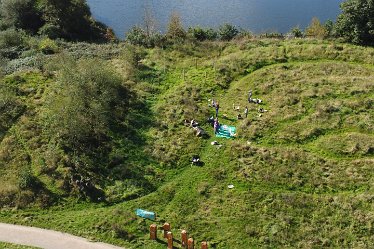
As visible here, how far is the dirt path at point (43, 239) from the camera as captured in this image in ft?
113

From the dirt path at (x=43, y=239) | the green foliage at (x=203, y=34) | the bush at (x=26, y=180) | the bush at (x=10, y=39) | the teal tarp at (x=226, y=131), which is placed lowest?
the dirt path at (x=43, y=239)

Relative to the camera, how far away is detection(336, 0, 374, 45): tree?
61.8 m

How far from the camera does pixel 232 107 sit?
52.1m

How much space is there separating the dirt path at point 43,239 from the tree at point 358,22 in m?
45.7

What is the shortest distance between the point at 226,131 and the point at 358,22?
2856 cm

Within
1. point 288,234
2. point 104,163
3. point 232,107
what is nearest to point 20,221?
point 104,163

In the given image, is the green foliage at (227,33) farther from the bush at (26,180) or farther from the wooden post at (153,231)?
the wooden post at (153,231)

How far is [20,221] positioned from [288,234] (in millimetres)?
20820

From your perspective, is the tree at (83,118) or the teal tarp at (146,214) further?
the tree at (83,118)

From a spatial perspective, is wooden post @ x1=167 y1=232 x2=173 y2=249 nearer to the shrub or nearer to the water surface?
the shrub

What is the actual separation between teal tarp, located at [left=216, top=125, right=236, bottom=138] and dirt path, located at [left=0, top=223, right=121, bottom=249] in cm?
1724

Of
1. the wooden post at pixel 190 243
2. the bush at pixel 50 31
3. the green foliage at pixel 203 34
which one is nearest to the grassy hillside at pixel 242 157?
the wooden post at pixel 190 243

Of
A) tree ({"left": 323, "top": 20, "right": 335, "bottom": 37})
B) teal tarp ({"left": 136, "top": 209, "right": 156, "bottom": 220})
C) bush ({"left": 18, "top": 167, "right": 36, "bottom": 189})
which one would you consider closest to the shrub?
tree ({"left": 323, "top": 20, "right": 335, "bottom": 37})

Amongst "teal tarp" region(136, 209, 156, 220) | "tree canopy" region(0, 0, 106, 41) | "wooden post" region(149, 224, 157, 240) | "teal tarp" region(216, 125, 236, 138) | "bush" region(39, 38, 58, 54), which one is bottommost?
"wooden post" region(149, 224, 157, 240)
